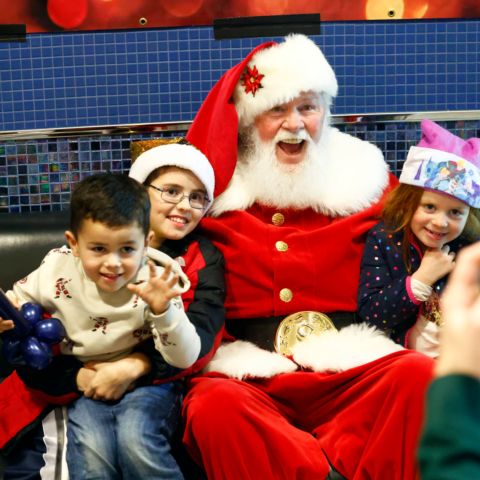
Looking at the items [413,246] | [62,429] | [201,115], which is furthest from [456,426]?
[201,115]

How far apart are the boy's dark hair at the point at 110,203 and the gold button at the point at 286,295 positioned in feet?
1.92

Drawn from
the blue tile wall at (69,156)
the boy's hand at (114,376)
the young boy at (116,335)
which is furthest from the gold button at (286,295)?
the blue tile wall at (69,156)

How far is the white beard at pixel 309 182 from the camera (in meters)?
2.40

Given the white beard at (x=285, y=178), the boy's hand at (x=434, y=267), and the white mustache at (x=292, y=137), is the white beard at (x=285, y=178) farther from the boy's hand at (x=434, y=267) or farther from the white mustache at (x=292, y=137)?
the boy's hand at (x=434, y=267)

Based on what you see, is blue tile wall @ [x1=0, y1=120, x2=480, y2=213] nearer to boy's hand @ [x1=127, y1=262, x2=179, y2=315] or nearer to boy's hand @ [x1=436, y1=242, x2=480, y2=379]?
boy's hand @ [x1=127, y1=262, x2=179, y2=315]

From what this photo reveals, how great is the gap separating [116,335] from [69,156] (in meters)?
1.23

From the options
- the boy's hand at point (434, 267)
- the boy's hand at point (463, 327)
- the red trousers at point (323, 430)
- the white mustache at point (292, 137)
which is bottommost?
the red trousers at point (323, 430)

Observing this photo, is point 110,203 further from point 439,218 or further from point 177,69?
point 177,69

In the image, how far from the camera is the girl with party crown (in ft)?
7.16

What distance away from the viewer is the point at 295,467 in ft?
6.28

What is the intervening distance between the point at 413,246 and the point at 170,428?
847 mm

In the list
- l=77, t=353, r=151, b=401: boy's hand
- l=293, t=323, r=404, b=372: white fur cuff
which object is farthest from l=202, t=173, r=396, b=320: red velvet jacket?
l=77, t=353, r=151, b=401: boy's hand

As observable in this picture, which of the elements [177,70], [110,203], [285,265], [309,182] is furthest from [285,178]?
[177,70]

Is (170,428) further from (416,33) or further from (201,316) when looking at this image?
(416,33)
